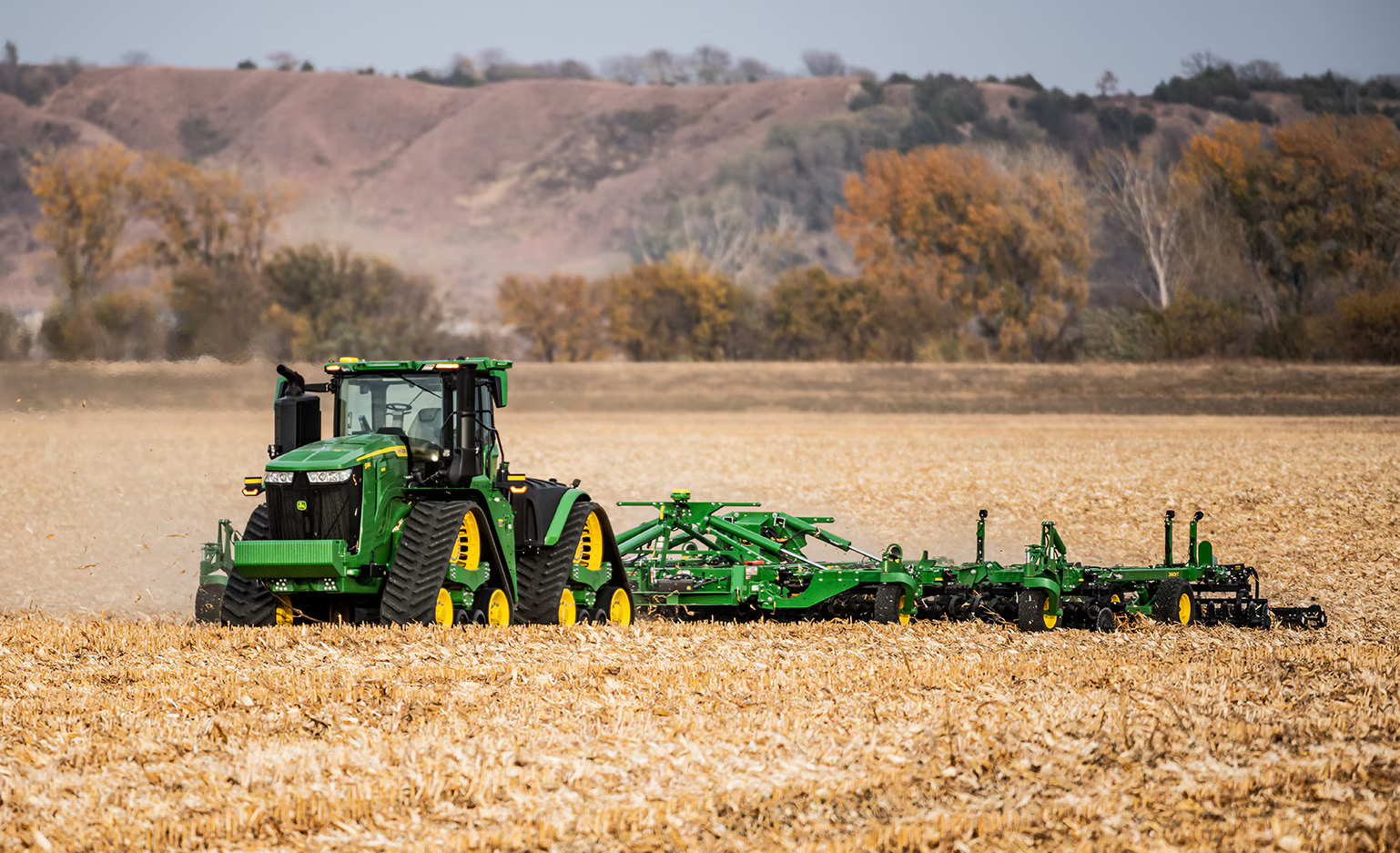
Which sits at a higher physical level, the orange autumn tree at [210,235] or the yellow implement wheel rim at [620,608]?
the orange autumn tree at [210,235]

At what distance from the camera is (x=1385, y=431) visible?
117ft

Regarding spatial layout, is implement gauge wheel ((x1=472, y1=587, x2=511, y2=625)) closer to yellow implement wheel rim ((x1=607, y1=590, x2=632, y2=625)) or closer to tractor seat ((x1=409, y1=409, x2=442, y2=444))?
tractor seat ((x1=409, y1=409, x2=442, y2=444))

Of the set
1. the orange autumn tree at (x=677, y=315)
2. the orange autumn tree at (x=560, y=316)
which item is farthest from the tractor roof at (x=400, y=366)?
the orange autumn tree at (x=560, y=316)

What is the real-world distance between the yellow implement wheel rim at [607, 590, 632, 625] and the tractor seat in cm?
241

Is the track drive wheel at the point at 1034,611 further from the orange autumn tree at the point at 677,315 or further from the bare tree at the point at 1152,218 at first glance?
the orange autumn tree at the point at 677,315

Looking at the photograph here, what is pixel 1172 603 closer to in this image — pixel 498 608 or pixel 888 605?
pixel 888 605

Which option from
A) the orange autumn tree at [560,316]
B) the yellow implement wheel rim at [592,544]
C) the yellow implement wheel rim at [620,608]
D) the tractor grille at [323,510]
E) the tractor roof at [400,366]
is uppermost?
the orange autumn tree at [560,316]

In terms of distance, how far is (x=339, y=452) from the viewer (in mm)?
11672

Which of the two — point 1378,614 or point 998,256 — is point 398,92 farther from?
point 1378,614

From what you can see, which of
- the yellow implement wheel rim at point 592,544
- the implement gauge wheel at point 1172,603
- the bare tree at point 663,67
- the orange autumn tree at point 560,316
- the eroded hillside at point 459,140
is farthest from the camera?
the bare tree at point 663,67

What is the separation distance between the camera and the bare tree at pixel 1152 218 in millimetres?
68750

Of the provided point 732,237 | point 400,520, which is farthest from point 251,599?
point 732,237

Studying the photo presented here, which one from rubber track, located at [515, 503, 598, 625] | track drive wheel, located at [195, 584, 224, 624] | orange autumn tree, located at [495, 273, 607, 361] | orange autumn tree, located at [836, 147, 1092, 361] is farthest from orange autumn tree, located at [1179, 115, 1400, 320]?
track drive wheel, located at [195, 584, 224, 624]

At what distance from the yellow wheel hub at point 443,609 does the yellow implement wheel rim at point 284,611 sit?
1.22 m
